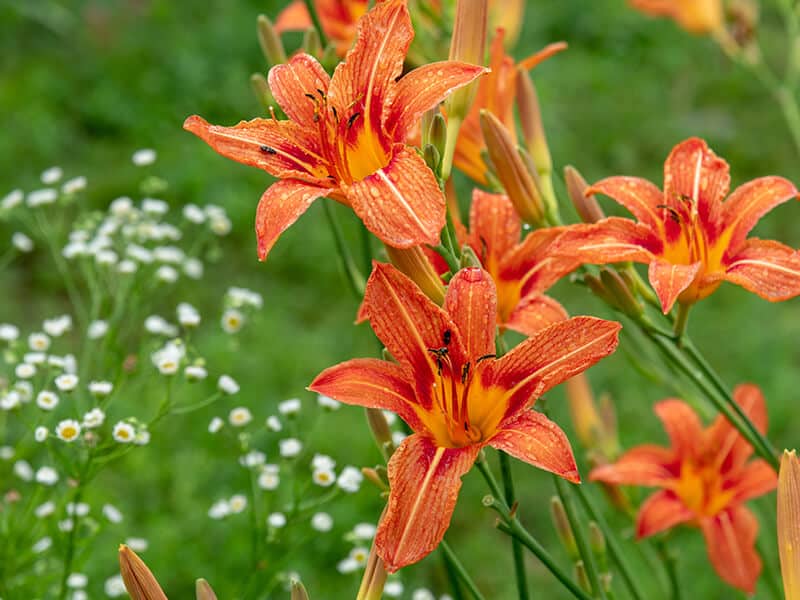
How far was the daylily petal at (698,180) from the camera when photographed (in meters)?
1.13

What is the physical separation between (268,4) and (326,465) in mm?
3119

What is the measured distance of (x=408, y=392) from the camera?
3.27ft

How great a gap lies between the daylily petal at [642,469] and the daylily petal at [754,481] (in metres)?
0.08

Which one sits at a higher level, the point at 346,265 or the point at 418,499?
the point at 418,499

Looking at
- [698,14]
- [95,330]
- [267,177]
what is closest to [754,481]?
[95,330]

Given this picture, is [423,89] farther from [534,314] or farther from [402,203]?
[534,314]

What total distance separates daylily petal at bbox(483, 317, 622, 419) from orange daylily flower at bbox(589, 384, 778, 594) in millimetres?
354

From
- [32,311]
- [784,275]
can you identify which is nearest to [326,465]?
[784,275]

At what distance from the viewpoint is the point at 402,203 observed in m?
0.90

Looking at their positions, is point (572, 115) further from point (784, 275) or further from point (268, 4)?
point (784, 275)

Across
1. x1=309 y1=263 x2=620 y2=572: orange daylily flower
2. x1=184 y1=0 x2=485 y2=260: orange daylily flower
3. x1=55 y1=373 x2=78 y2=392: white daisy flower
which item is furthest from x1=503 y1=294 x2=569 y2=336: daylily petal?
x1=55 y1=373 x2=78 y2=392: white daisy flower

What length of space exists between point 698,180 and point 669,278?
0.19 meters

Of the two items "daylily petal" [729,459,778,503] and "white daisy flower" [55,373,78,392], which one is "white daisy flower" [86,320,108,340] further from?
"daylily petal" [729,459,778,503]

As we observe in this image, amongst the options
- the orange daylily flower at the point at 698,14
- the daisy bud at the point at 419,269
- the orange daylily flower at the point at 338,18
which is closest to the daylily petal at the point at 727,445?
the daisy bud at the point at 419,269
